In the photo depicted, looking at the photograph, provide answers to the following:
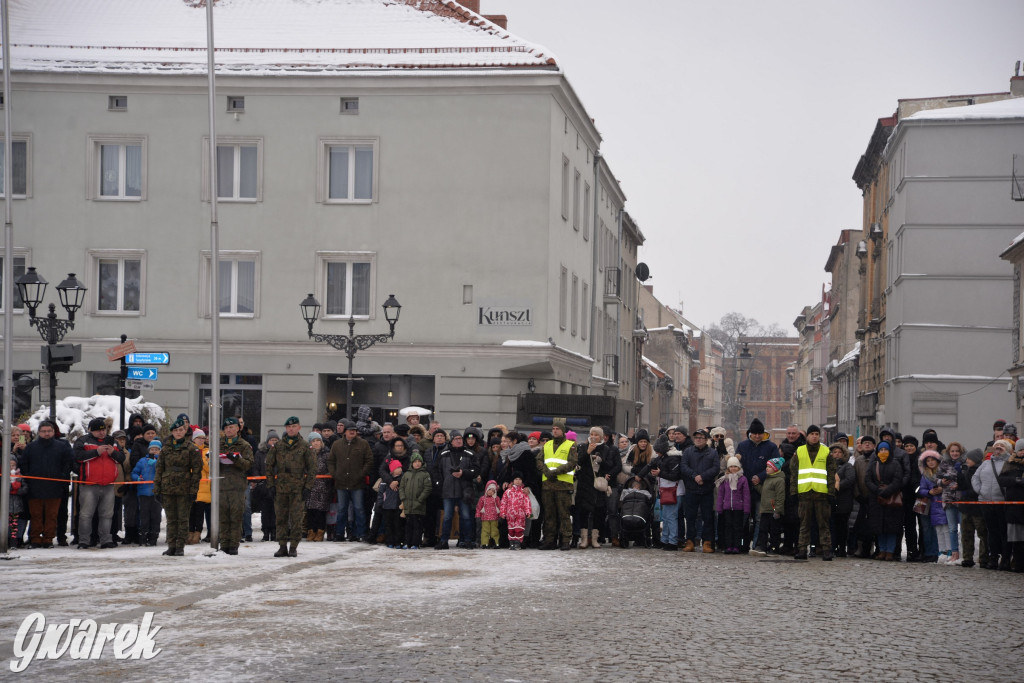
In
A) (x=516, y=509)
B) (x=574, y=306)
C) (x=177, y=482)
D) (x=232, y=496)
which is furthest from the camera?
(x=574, y=306)

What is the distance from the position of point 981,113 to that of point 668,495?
3986 cm

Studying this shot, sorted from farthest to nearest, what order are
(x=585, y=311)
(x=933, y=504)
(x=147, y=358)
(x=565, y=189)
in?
(x=585, y=311)
(x=565, y=189)
(x=147, y=358)
(x=933, y=504)

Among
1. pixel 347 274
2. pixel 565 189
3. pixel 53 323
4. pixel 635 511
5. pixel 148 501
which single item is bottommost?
pixel 635 511

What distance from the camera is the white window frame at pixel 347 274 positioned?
119ft

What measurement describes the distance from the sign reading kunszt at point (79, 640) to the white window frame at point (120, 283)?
26.1 m

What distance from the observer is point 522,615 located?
1224cm

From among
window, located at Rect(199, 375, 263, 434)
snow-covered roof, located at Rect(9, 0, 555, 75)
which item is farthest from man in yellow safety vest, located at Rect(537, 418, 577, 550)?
snow-covered roof, located at Rect(9, 0, 555, 75)

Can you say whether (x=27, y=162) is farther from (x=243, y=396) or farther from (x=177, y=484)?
(x=177, y=484)

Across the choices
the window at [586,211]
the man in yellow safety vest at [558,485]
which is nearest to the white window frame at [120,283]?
the window at [586,211]

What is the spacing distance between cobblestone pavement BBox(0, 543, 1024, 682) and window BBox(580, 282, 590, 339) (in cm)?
2666

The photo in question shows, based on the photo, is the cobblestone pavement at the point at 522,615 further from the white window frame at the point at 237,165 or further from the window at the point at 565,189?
the window at the point at 565,189

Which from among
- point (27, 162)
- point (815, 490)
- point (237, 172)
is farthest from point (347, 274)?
point (815, 490)

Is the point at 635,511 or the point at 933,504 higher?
the point at 933,504

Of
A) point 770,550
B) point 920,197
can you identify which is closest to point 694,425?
point 920,197
